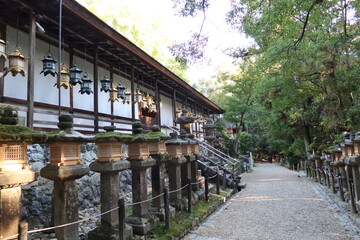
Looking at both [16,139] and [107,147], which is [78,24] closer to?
[107,147]

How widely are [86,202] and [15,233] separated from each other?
15.2ft

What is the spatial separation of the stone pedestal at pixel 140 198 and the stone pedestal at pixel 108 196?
2.00 ft

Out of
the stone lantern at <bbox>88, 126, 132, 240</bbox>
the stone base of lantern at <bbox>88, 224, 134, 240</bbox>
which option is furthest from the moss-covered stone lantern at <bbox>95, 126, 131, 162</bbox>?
the stone base of lantern at <bbox>88, 224, 134, 240</bbox>

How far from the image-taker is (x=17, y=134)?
10.1 ft

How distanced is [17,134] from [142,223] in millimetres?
3496

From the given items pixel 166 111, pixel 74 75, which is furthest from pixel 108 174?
pixel 166 111

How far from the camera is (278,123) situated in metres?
21.6

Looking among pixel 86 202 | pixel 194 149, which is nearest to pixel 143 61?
pixel 194 149

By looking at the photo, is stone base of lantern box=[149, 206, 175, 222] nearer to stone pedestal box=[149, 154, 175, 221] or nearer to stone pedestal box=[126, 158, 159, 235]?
stone pedestal box=[149, 154, 175, 221]

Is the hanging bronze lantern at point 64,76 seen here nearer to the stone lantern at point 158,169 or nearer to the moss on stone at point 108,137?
the stone lantern at point 158,169

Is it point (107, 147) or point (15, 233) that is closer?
point (15, 233)

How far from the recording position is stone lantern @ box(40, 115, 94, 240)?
379cm

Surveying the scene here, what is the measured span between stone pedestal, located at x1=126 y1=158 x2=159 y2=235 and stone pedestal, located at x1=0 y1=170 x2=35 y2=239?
2748mm

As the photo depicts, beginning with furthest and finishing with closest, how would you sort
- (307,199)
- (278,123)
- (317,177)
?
(278,123)
(317,177)
(307,199)
